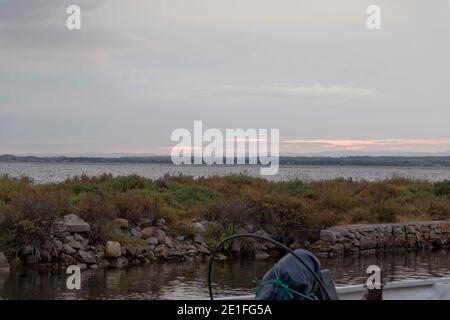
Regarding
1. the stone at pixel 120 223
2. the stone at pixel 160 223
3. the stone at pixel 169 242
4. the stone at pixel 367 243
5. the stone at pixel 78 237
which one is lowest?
the stone at pixel 367 243

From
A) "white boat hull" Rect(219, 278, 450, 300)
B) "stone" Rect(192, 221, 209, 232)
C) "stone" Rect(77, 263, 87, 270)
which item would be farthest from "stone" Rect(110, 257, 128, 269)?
"white boat hull" Rect(219, 278, 450, 300)

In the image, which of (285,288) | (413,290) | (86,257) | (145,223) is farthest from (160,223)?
(285,288)

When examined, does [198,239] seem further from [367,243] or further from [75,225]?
[367,243]

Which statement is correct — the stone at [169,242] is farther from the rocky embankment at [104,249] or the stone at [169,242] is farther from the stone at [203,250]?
the stone at [203,250]

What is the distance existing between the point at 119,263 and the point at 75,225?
1.71 metres

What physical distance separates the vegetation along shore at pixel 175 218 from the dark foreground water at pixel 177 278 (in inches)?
46.6

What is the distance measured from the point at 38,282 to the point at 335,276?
21.6 feet

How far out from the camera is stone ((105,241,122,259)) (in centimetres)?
1866

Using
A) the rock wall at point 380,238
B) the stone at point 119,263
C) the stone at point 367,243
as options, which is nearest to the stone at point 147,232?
the stone at point 119,263

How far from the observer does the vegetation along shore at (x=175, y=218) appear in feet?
60.0

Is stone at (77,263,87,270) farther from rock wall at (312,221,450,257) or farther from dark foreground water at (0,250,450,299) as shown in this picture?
rock wall at (312,221,450,257)

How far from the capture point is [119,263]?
18500 millimetres
